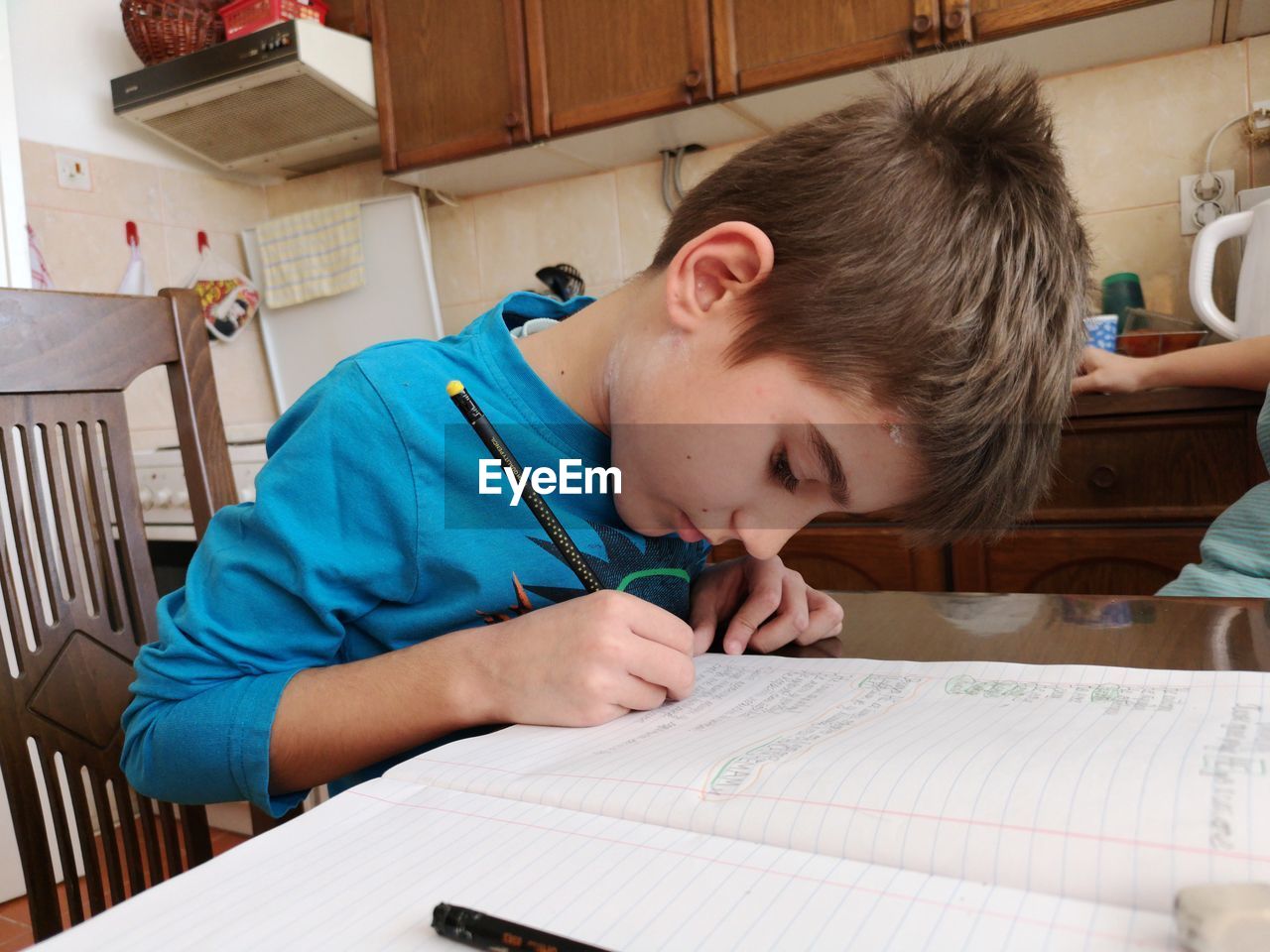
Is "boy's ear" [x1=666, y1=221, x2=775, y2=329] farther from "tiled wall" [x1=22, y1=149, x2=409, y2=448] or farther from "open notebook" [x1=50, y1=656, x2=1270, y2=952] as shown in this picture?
"tiled wall" [x1=22, y1=149, x2=409, y2=448]

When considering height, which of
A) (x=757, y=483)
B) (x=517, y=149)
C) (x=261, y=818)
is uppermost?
(x=517, y=149)

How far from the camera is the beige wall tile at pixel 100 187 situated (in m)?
2.20

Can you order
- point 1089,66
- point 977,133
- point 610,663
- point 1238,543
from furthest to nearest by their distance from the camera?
1. point 1089,66
2. point 1238,543
3. point 977,133
4. point 610,663

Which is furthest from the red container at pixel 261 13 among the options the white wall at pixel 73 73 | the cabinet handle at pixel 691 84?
the cabinet handle at pixel 691 84

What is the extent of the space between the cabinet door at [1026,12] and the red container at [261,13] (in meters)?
1.50

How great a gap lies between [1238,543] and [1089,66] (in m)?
1.36

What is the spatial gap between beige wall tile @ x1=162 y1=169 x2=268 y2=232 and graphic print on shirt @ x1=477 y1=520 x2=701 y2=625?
7.41 ft

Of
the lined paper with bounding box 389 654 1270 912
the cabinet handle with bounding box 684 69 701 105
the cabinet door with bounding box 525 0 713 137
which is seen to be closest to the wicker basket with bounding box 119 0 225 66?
the cabinet door with bounding box 525 0 713 137

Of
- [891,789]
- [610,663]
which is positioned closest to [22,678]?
[610,663]

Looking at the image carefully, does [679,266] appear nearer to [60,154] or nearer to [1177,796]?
[1177,796]

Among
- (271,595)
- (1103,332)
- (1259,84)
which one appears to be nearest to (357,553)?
(271,595)

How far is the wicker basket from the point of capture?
2.27m

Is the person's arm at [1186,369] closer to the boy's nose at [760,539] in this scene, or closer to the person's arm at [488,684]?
the boy's nose at [760,539]

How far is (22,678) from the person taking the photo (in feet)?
2.28
